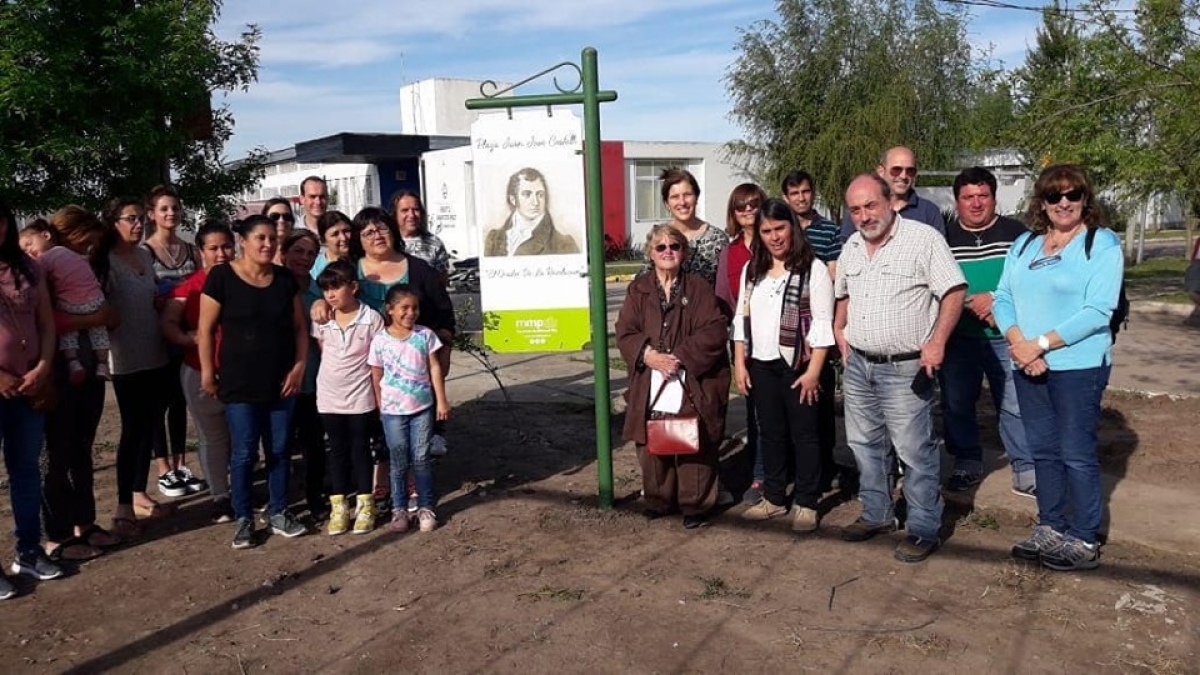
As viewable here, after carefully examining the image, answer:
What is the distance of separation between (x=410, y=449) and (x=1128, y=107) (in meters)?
8.53

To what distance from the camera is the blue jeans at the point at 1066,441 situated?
4.01m

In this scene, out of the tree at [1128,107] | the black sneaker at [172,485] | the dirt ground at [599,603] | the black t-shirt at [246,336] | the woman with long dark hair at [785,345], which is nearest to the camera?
the dirt ground at [599,603]

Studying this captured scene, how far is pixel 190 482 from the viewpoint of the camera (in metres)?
5.88

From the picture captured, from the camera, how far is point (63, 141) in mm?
6879

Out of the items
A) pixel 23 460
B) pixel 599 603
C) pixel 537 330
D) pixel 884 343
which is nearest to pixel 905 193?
pixel 884 343

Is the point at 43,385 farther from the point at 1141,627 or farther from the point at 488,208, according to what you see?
the point at 1141,627

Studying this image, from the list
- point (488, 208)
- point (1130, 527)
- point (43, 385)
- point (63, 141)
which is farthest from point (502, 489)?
point (63, 141)

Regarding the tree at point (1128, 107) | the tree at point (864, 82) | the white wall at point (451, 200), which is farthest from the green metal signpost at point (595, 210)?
the white wall at point (451, 200)

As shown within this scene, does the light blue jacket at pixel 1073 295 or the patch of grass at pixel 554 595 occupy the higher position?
the light blue jacket at pixel 1073 295

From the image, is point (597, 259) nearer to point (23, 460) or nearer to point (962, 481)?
point (962, 481)

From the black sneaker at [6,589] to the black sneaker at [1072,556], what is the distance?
4747mm

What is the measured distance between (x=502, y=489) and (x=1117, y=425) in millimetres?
4332

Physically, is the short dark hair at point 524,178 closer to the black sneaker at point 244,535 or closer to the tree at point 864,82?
the black sneaker at point 244,535

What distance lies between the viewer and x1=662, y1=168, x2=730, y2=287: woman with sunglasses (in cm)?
517
